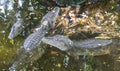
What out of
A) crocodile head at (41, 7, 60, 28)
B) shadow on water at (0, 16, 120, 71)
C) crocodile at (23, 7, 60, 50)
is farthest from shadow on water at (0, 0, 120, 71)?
crocodile head at (41, 7, 60, 28)

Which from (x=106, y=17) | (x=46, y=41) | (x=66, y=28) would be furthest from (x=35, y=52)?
(x=106, y=17)

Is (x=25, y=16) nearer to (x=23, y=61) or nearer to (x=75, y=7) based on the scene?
(x=75, y=7)

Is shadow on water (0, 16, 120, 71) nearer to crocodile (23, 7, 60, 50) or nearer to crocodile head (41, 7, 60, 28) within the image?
crocodile (23, 7, 60, 50)

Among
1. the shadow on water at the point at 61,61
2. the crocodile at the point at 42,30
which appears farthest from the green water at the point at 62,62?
the crocodile at the point at 42,30

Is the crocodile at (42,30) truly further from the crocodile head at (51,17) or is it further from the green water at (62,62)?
the green water at (62,62)

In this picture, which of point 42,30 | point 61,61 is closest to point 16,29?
point 42,30
